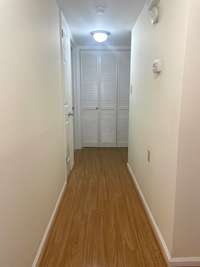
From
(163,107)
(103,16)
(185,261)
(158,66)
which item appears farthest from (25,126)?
(103,16)

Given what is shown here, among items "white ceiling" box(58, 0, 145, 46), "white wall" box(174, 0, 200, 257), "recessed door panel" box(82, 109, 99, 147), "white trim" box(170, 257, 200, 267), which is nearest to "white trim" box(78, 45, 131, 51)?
"white ceiling" box(58, 0, 145, 46)

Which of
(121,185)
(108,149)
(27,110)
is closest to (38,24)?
(27,110)

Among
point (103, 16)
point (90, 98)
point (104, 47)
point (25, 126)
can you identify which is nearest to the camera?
point (25, 126)

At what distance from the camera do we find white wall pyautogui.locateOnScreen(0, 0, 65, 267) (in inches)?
42.4

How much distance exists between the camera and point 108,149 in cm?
485

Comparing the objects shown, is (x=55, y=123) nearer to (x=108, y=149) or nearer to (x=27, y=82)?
(x=27, y=82)

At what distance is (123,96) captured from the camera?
4770 millimetres

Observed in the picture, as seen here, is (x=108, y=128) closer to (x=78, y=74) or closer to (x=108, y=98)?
(x=108, y=98)

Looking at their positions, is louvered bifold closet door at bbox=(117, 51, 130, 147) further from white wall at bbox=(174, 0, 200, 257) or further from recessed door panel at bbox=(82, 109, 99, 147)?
white wall at bbox=(174, 0, 200, 257)

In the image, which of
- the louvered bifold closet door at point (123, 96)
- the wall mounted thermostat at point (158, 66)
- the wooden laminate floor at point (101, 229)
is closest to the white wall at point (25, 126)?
the wooden laminate floor at point (101, 229)

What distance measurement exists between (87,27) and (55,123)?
1.84 m

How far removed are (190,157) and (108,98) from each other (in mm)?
3543

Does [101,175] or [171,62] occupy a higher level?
[171,62]

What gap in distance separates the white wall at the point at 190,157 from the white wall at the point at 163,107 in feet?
0.14
